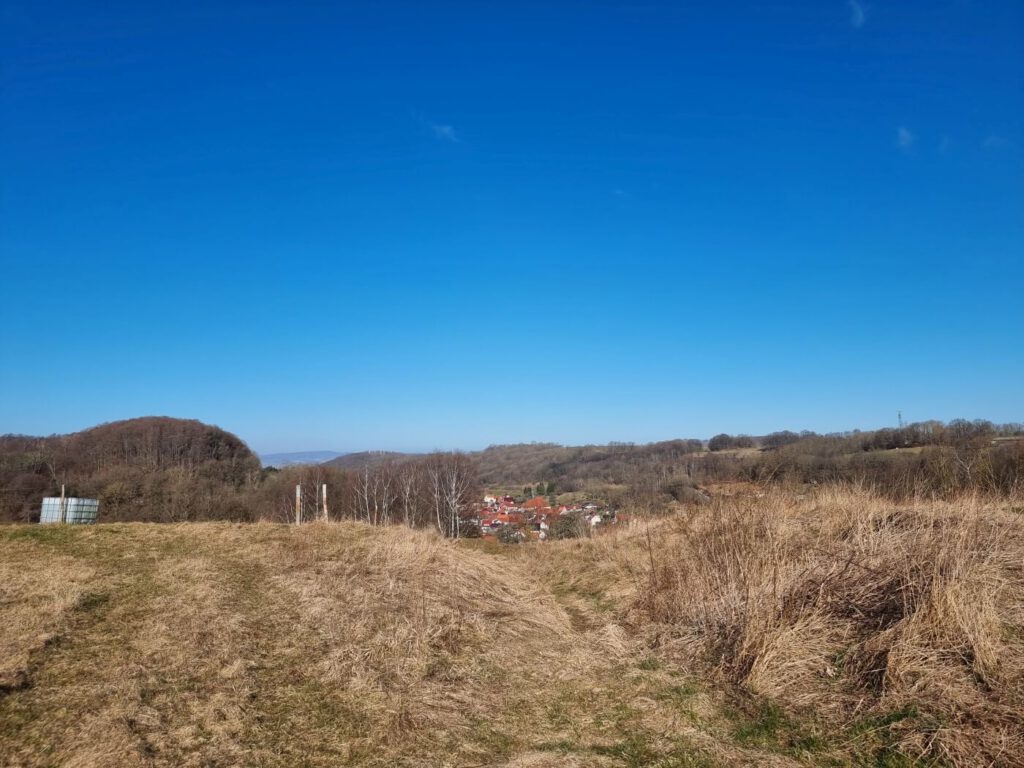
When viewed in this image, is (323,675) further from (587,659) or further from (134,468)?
(134,468)

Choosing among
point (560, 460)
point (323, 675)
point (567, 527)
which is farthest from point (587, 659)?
point (560, 460)

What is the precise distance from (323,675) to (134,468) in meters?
43.7

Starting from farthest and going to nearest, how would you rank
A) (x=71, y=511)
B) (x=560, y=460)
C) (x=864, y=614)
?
(x=560, y=460), (x=71, y=511), (x=864, y=614)

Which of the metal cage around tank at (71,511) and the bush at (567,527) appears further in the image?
the metal cage around tank at (71,511)

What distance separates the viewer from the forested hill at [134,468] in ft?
110

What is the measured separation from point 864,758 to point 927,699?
0.73 m

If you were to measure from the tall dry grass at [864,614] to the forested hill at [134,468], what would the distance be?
33.4 metres

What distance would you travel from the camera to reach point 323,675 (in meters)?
5.01

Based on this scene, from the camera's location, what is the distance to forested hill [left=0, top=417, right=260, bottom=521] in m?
33.4

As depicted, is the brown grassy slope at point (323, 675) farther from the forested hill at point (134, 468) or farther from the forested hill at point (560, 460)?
the forested hill at point (560, 460)

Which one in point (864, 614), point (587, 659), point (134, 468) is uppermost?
point (134, 468)

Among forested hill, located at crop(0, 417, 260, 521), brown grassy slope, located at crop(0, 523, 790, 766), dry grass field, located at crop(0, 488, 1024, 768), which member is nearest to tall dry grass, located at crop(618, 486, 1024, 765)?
dry grass field, located at crop(0, 488, 1024, 768)

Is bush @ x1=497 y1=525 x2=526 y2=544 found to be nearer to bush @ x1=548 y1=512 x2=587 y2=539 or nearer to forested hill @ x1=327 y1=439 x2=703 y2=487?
bush @ x1=548 y1=512 x2=587 y2=539

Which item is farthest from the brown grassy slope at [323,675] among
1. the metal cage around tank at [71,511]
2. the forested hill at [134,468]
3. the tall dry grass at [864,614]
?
the forested hill at [134,468]
